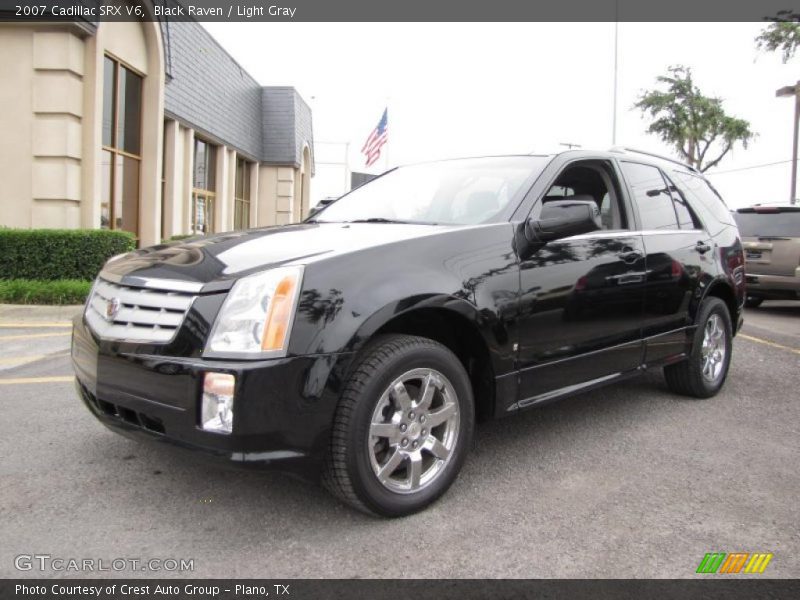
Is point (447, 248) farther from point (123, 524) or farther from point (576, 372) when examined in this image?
point (123, 524)

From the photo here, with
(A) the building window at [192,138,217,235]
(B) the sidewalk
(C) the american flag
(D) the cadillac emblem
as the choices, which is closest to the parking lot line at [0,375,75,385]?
(B) the sidewalk

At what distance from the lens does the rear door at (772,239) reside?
9961 mm

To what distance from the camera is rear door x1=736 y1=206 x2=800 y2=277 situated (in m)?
9.96

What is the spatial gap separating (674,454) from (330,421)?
225cm

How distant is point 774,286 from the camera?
10.1 meters

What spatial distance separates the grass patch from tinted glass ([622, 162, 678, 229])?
7472 mm

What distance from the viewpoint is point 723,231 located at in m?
5.24

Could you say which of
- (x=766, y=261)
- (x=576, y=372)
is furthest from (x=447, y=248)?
(x=766, y=261)

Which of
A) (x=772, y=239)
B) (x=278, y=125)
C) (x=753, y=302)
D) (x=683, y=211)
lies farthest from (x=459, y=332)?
(x=278, y=125)

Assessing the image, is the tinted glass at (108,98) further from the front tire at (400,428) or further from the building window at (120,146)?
the front tire at (400,428)

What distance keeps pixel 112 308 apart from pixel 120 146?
11283mm

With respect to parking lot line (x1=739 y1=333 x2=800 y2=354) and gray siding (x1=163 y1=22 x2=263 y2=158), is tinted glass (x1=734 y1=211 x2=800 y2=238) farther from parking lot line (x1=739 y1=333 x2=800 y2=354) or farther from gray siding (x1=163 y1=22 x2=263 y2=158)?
gray siding (x1=163 y1=22 x2=263 y2=158)

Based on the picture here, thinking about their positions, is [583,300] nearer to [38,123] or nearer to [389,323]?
[389,323]
